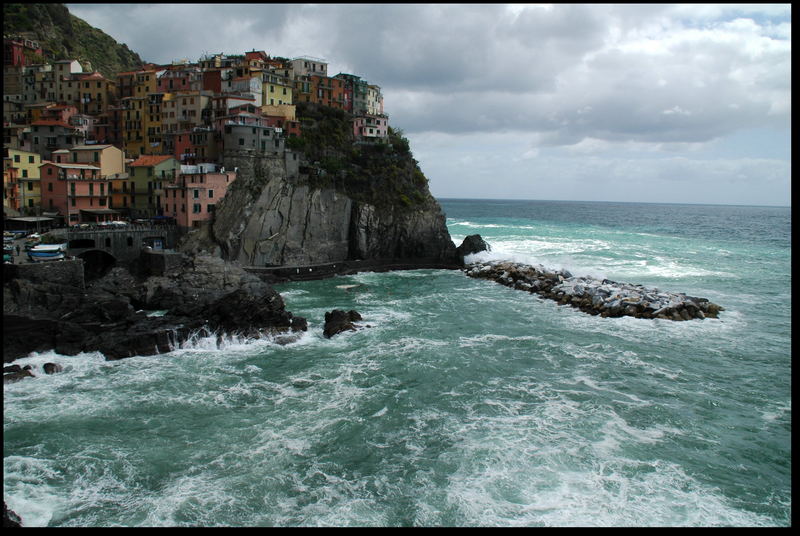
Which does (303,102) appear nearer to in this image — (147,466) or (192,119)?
(192,119)

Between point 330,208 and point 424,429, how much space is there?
35.6m

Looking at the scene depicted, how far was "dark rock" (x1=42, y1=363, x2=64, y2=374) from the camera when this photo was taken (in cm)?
2556

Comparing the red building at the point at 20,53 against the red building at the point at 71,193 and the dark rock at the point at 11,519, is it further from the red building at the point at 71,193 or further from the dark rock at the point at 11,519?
the dark rock at the point at 11,519

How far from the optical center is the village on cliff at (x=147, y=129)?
48312mm

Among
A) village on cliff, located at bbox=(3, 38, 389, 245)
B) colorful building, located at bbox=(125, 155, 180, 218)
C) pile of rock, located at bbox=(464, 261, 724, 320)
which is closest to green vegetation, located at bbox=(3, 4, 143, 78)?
village on cliff, located at bbox=(3, 38, 389, 245)

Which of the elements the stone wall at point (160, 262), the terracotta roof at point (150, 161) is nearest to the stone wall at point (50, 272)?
the stone wall at point (160, 262)

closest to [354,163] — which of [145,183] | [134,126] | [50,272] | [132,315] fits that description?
[145,183]

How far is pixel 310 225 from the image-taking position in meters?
51.8

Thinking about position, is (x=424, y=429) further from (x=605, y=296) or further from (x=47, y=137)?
(x=47, y=137)

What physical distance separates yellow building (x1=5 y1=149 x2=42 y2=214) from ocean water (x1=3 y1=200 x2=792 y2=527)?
1089 inches

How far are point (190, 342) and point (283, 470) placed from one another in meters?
14.1

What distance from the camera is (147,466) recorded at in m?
18.0

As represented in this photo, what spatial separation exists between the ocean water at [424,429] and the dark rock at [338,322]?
0.78 metres

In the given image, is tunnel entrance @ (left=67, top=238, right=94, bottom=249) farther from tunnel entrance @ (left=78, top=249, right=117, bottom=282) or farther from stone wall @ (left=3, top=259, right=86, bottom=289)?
stone wall @ (left=3, top=259, right=86, bottom=289)
